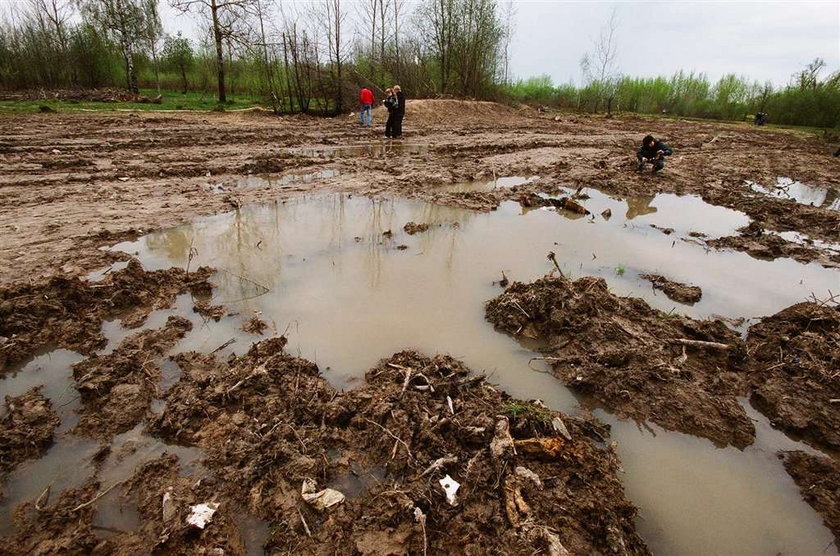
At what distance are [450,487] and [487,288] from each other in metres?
2.79

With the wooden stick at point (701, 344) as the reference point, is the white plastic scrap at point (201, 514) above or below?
below

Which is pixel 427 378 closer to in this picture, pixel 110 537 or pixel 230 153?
pixel 110 537

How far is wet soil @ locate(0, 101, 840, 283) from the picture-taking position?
6.00m

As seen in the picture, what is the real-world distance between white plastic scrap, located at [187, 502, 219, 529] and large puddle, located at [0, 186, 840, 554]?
2.26ft

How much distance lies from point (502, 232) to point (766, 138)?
2113 cm

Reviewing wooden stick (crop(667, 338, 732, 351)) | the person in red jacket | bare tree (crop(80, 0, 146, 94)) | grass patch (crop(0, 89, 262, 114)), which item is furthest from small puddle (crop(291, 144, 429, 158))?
bare tree (crop(80, 0, 146, 94))

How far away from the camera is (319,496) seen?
2.32 metres

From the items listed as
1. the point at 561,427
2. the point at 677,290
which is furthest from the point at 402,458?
the point at 677,290

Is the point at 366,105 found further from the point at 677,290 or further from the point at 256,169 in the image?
the point at 677,290

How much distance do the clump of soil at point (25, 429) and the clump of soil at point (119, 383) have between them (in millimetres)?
180

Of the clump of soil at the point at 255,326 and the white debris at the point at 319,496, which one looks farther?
the clump of soil at the point at 255,326

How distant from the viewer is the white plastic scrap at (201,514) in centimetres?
214

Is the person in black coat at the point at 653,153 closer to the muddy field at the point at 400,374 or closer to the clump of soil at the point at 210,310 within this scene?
the muddy field at the point at 400,374

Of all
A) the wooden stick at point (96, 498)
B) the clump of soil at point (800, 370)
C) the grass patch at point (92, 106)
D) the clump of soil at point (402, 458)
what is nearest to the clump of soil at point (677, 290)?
the clump of soil at point (800, 370)
